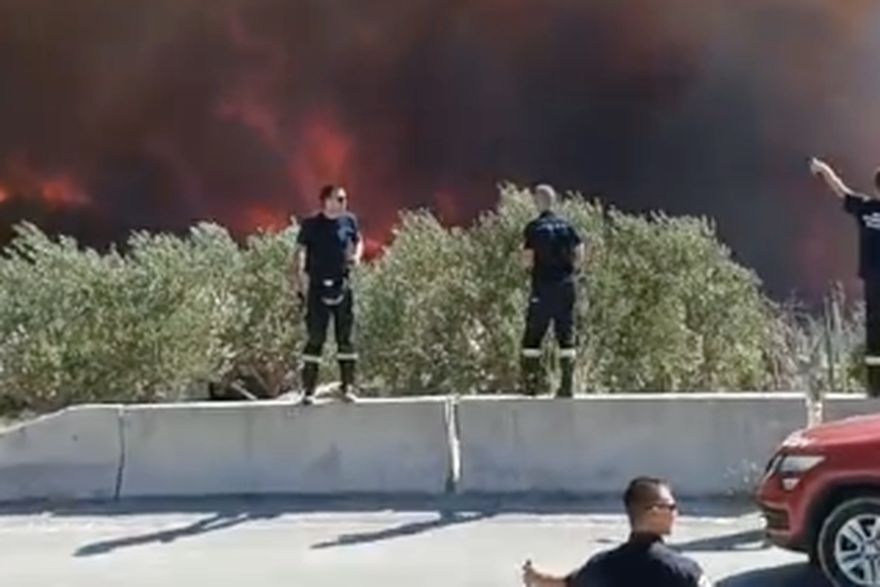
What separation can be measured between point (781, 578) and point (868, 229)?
3178mm

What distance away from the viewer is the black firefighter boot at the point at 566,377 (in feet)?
41.5

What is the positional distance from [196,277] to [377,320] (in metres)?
1.76

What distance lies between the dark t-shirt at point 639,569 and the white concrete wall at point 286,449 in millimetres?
7055

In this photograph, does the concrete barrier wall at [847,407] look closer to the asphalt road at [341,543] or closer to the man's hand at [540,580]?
the asphalt road at [341,543]

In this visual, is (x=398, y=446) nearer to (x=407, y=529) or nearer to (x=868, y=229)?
(x=407, y=529)

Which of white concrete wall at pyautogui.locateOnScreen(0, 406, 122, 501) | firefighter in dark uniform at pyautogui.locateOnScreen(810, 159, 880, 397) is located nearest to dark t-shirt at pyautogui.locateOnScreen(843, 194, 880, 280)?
firefighter in dark uniform at pyautogui.locateOnScreen(810, 159, 880, 397)

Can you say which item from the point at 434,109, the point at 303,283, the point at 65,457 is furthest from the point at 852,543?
the point at 434,109

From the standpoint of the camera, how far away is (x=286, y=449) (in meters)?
12.7

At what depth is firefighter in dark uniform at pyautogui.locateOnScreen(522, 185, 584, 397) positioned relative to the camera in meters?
12.6

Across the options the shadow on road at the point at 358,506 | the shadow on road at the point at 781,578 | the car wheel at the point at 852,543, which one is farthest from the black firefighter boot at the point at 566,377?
the car wheel at the point at 852,543

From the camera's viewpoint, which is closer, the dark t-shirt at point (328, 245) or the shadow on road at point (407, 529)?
the shadow on road at point (407, 529)

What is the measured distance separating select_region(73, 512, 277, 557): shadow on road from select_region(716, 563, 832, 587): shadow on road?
3.52m

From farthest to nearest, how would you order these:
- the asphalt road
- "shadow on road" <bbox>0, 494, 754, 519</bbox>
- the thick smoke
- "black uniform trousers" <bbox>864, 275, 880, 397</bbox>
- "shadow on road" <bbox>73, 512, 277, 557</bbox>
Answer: the thick smoke < "black uniform trousers" <bbox>864, 275, 880, 397</bbox> < "shadow on road" <bbox>0, 494, 754, 519</bbox> < "shadow on road" <bbox>73, 512, 277, 557</bbox> < the asphalt road

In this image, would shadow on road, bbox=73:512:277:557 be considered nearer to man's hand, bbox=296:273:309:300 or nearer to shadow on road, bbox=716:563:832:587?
man's hand, bbox=296:273:309:300
